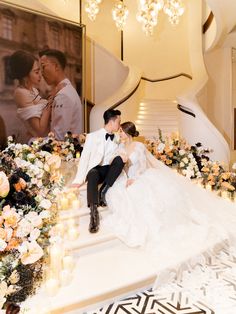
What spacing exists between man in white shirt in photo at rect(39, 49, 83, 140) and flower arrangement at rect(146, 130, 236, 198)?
174 centimetres

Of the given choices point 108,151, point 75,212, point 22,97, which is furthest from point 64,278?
point 22,97

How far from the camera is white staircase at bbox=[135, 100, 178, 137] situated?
796 centimetres

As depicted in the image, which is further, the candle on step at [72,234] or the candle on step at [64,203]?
the candle on step at [64,203]

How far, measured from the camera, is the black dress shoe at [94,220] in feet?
10.9

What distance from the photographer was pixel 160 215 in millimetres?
3475

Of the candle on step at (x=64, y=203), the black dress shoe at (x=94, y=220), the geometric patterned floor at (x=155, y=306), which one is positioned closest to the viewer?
the geometric patterned floor at (x=155, y=306)

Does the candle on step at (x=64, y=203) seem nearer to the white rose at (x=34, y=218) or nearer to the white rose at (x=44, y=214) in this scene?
the white rose at (x=44, y=214)

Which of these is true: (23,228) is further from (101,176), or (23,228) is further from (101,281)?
(101,176)

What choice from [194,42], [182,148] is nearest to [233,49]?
[194,42]

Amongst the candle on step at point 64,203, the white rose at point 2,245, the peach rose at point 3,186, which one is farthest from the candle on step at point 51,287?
the candle on step at point 64,203

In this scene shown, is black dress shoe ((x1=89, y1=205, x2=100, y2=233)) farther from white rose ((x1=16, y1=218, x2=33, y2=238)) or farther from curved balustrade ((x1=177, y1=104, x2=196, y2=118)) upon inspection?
curved balustrade ((x1=177, y1=104, x2=196, y2=118))

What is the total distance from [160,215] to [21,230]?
5.64 ft

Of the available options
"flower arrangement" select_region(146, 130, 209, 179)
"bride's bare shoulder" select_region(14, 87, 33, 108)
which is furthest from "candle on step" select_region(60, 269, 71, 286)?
"bride's bare shoulder" select_region(14, 87, 33, 108)

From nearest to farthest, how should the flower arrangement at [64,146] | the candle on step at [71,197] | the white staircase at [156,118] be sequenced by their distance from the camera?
the candle on step at [71,197] < the flower arrangement at [64,146] < the white staircase at [156,118]
